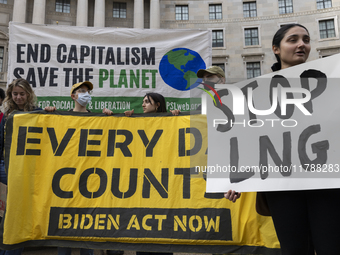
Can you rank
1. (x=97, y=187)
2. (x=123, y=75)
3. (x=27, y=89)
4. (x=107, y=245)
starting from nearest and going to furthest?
(x=107, y=245) → (x=97, y=187) → (x=27, y=89) → (x=123, y=75)

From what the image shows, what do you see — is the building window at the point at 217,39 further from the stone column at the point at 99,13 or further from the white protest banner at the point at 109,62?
the white protest banner at the point at 109,62

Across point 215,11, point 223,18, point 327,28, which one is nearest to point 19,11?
point 215,11

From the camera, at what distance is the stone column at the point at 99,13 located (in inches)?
1000

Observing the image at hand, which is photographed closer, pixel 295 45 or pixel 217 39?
pixel 295 45

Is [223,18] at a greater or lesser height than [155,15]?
greater

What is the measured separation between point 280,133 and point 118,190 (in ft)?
6.25

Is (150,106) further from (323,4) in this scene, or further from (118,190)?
(323,4)

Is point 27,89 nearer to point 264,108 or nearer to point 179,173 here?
point 179,173

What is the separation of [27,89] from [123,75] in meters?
2.56

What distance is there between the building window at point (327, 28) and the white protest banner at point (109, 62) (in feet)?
79.4

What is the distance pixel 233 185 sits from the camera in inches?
74.0

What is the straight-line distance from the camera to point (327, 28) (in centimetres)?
2462

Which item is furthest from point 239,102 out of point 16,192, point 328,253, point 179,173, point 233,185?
point 16,192

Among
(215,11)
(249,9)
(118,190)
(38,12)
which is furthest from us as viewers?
(215,11)
